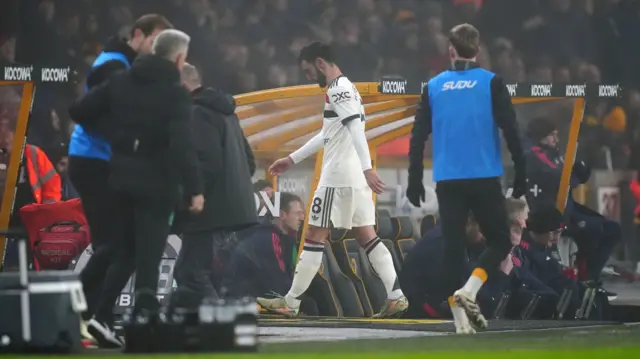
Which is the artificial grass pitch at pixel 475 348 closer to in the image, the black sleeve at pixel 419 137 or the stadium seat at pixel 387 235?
the black sleeve at pixel 419 137

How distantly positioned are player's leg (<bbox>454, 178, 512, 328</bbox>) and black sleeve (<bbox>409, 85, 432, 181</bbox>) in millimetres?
320

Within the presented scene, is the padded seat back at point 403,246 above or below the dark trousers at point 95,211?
below

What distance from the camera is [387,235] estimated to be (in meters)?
11.5

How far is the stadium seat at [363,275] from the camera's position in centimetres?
1095

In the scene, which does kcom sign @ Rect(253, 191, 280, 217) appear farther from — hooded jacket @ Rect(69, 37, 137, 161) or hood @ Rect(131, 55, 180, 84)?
hood @ Rect(131, 55, 180, 84)

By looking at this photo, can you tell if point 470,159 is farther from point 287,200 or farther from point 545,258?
point 545,258

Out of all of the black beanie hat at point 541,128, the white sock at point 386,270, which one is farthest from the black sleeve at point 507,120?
A: the black beanie hat at point 541,128

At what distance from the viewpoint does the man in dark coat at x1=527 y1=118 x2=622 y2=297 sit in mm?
12273

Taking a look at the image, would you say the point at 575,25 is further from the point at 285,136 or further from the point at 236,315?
the point at 236,315

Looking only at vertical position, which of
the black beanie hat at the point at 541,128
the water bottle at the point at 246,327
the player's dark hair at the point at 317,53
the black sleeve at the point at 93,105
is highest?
the player's dark hair at the point at 317,53

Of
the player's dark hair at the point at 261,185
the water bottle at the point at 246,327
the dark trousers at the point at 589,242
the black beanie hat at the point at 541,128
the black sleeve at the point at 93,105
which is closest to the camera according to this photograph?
the water bottle at the point at 246,327

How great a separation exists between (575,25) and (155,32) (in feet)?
34.2

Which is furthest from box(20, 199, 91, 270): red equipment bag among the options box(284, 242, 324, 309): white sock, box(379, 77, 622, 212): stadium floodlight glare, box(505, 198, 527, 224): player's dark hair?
box(505, 198, 527, 224): player's dark hair

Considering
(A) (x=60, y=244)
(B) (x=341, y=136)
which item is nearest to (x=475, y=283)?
(B) (x=341, y=136)
